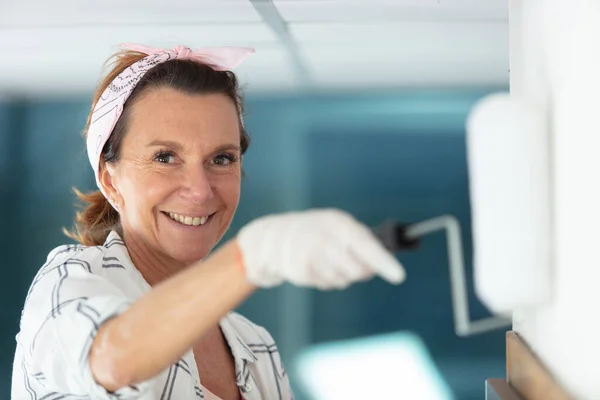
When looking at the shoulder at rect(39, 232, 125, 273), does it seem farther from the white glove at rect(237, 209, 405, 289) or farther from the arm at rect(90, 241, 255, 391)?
the white glove at rect(237, 209, 405, 289)

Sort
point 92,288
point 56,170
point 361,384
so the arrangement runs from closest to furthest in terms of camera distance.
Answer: point 92,288 < point 361,384 < point 56,170

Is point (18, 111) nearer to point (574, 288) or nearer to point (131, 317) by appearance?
point (131, 317)

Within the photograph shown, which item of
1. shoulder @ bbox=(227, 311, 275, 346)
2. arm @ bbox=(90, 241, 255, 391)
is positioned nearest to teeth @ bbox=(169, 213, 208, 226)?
shoulder @ bbox=(227, 311, 275, 346)

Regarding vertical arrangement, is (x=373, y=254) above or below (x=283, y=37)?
below

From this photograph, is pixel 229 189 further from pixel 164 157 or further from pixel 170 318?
pixel 170 318

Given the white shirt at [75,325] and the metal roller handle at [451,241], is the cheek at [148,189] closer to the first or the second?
the white shirt at [75,325]

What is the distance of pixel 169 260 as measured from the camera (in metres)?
1.21

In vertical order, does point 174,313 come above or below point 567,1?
below

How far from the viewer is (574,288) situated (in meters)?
0.66

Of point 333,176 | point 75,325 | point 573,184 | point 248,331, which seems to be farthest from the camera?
point 333,176

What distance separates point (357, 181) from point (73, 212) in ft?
4.91

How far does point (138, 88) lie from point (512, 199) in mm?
695

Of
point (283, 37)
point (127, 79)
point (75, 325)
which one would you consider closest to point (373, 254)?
point (75, 325)

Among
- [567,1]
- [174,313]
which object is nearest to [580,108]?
[567,1]
